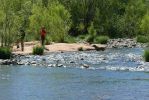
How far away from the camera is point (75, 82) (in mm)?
29078

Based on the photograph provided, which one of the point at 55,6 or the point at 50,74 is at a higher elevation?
the point at 55,6

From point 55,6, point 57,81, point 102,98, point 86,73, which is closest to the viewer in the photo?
point 102,98

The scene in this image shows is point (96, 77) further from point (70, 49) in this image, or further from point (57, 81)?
point (70, 49)

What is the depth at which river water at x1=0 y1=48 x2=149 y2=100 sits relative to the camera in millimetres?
23908

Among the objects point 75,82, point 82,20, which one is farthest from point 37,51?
point 82,20

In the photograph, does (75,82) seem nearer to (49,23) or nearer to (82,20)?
(49,23)

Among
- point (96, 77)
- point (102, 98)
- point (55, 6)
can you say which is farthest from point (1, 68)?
point (55, 6)

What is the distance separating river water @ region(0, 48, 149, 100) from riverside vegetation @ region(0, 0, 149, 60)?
16.4 metres

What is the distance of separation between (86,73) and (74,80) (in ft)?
14.1

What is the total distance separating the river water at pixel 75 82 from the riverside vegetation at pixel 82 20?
53.8 ft

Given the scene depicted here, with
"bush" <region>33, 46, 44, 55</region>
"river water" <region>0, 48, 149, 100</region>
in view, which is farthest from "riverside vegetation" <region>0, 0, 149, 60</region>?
"river water" <region>0, 48, 149, 100</region>

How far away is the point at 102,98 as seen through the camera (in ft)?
74.9

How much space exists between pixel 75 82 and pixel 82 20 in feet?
222

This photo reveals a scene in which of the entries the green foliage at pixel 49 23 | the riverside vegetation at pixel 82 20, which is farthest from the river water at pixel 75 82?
the green foliage at pixel 49 23
